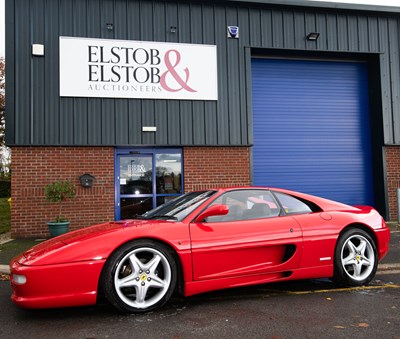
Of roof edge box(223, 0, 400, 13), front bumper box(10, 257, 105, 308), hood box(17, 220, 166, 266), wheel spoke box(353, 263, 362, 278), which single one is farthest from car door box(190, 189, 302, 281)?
roof edge box(223, 0, 400, 13)

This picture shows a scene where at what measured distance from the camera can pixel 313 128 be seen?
1147cm

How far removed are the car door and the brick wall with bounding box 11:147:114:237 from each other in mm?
6056

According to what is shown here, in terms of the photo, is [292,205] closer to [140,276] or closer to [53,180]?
[140,276]

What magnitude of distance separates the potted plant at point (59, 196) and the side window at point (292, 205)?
572cm

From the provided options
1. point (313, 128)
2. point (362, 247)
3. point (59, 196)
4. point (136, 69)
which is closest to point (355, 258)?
point (362, 247)

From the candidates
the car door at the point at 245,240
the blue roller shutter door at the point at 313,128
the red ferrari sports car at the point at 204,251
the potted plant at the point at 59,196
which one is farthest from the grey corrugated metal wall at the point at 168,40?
the car door at the point at 245,240

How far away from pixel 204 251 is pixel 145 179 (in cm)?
663

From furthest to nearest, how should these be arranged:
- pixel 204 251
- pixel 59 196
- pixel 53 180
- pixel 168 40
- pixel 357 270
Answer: pixel 168 40 → pixel 53 180 → pixel 59 196 → pixel 357 270 → pixel 204 251

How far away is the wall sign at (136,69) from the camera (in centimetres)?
951

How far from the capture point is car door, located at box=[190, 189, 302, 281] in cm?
361

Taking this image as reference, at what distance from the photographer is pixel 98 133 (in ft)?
31.3

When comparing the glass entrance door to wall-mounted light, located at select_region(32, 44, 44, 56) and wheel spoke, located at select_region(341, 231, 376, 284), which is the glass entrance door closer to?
wall-mounted light, located at select_region(32, 44, 44, 56)

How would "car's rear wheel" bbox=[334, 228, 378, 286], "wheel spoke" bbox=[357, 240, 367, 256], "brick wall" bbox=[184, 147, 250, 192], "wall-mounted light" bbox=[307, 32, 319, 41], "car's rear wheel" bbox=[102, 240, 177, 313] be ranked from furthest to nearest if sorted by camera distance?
"wall-mounted light" bbox=[307, 32, 319, 41]
"brick wall" bbox=[184, 147, 250, 192]
"wheel spoke" bbox=[357, 240, 367, 256]
"car's rear wheel" bbox=[334, 228, 378, 286]
"car's rear wheel" bbox=[102, 240, 177, 313]

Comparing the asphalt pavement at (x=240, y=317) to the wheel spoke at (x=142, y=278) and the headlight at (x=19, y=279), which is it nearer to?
the wheel spoke at (x=142, y=278)
